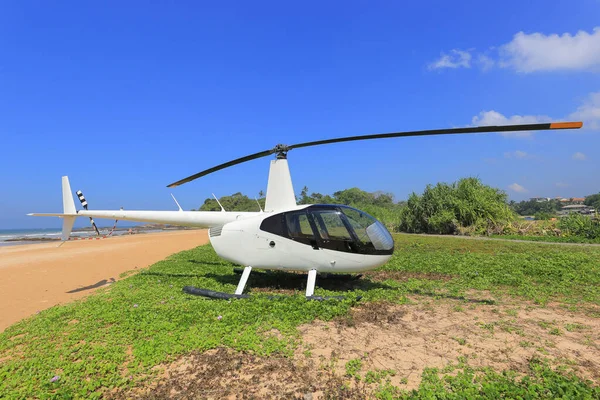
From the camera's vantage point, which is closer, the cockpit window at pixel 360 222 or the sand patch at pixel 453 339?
the sand patch at pixel 453 339

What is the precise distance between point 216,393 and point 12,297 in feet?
27.2

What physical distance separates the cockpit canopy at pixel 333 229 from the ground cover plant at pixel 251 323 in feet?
3.28

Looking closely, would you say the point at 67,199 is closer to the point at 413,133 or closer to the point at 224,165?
the point at 224,165

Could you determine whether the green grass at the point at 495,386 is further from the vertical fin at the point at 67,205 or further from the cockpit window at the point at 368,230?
the vertical fin at the point at 67,205

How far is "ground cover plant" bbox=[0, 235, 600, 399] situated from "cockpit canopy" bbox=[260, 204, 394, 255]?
3.28 feet

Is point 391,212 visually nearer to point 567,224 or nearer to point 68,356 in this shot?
point 567,224

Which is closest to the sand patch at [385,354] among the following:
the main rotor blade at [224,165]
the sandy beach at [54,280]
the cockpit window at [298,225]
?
the cockpit window at [298,225]

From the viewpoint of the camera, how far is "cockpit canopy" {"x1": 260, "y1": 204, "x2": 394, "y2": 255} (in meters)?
6.26

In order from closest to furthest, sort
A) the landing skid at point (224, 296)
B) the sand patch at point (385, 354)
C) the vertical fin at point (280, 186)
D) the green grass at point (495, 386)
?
the green grass at point (495, 386) → the sand patch at point (385, 354) → the landing skid at point (224, 296) → the vertical fin at point (280, 186)

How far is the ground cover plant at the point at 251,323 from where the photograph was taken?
3.38 m

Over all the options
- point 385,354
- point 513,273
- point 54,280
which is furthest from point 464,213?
point 54,280

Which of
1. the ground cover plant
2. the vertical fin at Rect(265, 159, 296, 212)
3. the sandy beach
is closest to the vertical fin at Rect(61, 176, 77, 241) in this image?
the sandy beach

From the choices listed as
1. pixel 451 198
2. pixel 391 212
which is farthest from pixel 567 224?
pixel 391 212

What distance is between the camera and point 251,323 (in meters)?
4.95
